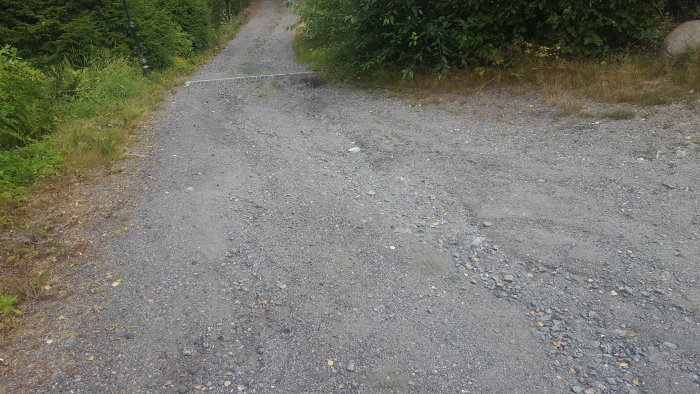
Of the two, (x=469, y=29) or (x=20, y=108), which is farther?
(x=469, y=29)

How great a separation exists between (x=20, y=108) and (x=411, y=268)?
7661 mm

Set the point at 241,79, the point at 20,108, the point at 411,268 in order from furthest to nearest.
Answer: the point at 241,79 → the point at 20,108 → the point at 411,268

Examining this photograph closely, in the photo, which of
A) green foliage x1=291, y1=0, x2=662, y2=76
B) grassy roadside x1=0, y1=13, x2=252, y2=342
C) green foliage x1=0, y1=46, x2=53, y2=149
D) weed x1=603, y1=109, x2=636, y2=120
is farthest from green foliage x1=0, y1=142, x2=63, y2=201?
weed x1=603, y1=109, x2=636, y2=120

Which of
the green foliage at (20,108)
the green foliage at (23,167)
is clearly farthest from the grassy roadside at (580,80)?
the green foliage at (20,108)

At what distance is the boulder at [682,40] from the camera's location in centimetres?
846

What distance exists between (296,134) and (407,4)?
3.93 m

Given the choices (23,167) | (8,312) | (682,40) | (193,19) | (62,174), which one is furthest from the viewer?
(193,19)

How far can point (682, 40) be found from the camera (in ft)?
28.2

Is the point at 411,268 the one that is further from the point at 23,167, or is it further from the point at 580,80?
the point at 580,80

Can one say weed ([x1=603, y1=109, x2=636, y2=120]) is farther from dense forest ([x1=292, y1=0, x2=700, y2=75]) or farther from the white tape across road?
the white tape across road

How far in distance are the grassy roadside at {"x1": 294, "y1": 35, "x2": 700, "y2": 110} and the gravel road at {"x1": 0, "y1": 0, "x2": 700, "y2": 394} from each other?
0.72m

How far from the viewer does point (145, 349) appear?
3500 millimetres

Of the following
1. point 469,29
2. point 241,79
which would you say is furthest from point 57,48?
point 469,29

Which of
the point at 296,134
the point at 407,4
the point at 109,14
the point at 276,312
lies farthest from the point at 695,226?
the point at 109,14
